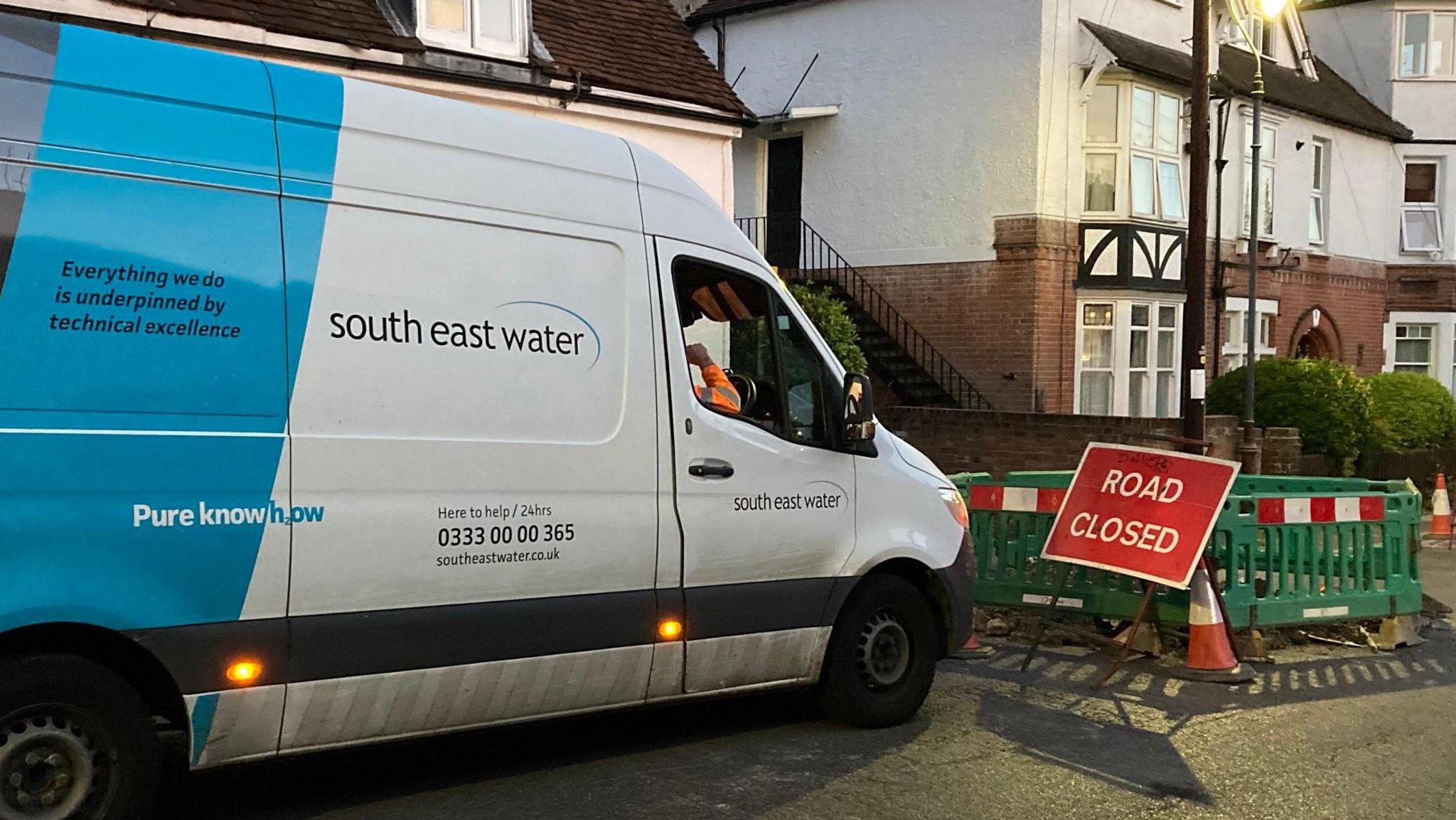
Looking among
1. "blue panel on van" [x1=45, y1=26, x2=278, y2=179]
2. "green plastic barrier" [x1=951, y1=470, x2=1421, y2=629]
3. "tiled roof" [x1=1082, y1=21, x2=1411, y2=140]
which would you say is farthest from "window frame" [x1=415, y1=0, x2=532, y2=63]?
"tiled roof" [x1=1082, y1=21, x2=1411, y2=140]

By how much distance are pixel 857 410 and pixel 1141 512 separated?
8.26ft

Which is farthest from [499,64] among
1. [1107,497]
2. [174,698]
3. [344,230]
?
[174,698]

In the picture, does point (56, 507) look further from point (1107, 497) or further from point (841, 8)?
point (841, 8)

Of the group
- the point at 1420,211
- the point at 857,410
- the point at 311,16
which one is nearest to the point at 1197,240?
the point at 857,410

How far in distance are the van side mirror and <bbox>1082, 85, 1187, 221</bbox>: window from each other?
46.4 feet

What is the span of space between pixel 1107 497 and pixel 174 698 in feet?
17.8

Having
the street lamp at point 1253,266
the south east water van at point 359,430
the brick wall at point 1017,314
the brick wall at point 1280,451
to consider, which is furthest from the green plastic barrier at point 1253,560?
the brick wall at point 1017,314

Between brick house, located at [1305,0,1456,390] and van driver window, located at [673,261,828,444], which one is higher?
brick house, located at [1305,0,1456,390]

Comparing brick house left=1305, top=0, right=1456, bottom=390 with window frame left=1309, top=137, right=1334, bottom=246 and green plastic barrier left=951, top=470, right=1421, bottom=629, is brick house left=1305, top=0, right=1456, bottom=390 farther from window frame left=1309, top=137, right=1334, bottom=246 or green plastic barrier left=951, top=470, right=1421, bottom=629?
green plastic barrier left=951, top=470, right=1421, bottom=629

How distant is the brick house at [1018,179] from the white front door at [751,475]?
43.0ft

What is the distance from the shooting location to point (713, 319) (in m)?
6.15

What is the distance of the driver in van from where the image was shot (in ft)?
19.0

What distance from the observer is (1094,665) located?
7973 millimetres

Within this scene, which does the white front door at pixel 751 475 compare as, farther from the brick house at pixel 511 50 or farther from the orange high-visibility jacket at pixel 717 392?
the brick house at pixel 511 50
